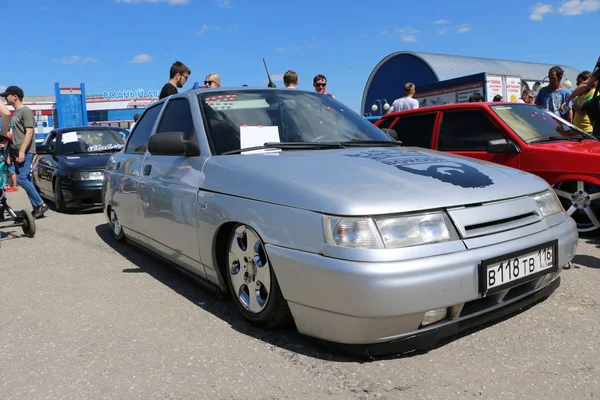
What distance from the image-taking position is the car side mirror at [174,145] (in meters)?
3.26

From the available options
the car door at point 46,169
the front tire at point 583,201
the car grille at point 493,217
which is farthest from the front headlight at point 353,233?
the car door at point 46,169

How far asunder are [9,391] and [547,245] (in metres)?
2.76

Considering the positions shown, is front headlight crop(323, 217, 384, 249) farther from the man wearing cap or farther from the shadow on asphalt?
the man wearing cap

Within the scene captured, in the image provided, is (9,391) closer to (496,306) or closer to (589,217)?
(496,306)

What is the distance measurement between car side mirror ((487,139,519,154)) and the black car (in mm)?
5731

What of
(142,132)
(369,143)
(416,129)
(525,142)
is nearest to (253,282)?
(369,143)

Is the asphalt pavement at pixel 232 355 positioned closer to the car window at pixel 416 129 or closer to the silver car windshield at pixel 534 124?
the silver car windshield at pixel 534 124

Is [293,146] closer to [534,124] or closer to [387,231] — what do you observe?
[387,231]

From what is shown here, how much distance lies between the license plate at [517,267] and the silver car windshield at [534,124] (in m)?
2.72

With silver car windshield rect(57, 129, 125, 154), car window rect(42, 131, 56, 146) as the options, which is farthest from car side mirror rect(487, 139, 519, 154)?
car window rect(42, 131, 56, 146)

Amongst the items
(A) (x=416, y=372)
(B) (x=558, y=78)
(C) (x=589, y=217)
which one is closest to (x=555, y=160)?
(C) (x=589, y=217)

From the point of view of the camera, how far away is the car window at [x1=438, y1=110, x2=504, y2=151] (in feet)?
17.2

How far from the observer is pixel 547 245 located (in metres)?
2.56

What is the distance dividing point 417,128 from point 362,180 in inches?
145
